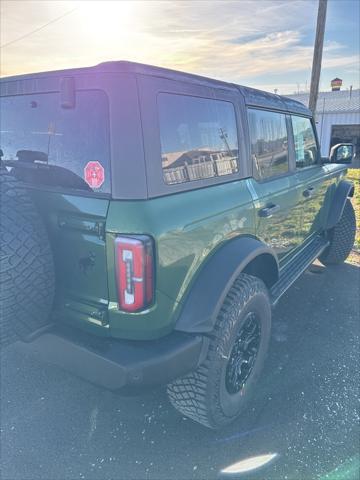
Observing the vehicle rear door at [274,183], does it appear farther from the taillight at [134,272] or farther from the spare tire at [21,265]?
the spare tire at [21,265]

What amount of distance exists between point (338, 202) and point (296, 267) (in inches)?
54.4

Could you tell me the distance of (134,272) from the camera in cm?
165

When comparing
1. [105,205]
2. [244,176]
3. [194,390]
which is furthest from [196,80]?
[194,390]

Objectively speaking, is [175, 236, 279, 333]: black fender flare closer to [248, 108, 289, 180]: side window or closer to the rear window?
the rear window

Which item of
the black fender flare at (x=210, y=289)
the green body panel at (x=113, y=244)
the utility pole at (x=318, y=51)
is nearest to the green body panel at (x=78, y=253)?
the green body panel at (x=113, y=244)

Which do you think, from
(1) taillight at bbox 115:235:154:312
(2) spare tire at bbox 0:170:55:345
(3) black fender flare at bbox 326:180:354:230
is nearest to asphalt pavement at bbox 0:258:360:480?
(2) spare tire at bbox 0:170:55:345

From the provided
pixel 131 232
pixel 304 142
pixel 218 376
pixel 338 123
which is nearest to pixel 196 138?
pixel 131 232

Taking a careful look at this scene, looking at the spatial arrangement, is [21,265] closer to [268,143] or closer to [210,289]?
[210,289]

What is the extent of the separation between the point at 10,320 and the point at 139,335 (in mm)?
611

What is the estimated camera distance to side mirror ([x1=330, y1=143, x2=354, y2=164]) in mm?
4373

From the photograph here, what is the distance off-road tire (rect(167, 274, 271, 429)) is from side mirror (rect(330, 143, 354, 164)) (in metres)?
2.77

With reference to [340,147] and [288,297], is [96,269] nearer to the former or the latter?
[288,297]

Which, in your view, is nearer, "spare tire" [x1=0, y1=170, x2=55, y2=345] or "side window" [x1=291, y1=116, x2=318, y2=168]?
"spare tire" [x1=0, y1=170, x2=55, y2=345]

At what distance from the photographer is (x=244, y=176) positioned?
2.48 metres
